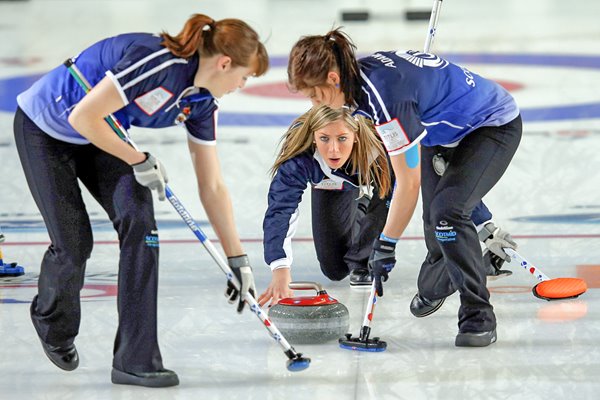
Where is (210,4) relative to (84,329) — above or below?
below

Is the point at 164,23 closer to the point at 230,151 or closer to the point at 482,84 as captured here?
the point at 230,151

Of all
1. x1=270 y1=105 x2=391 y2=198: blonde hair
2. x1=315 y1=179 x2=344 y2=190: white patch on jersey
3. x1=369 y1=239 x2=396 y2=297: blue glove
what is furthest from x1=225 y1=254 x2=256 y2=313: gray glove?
x1=315 y1=179 x2=344 y2=190: white patch on jersey

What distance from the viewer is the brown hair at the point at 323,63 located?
3979 millimetres

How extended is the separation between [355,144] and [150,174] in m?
1.53

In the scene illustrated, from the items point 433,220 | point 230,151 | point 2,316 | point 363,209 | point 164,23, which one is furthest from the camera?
point 164,23

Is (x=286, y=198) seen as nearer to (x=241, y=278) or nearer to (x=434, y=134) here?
(x=434, y=134)

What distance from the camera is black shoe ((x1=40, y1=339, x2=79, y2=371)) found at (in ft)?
13.3

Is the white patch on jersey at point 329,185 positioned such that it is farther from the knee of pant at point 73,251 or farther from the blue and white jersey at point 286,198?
the knee of pant at point 73,251

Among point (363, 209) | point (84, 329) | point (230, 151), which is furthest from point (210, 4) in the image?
point (84, 329)

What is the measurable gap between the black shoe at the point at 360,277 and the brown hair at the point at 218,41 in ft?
6.11

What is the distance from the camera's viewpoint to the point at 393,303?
500cm

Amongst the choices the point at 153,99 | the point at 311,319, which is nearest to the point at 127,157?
Answer: the point at 153,99

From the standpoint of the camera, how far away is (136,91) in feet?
12.1

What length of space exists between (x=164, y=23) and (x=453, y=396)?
10805 mm
